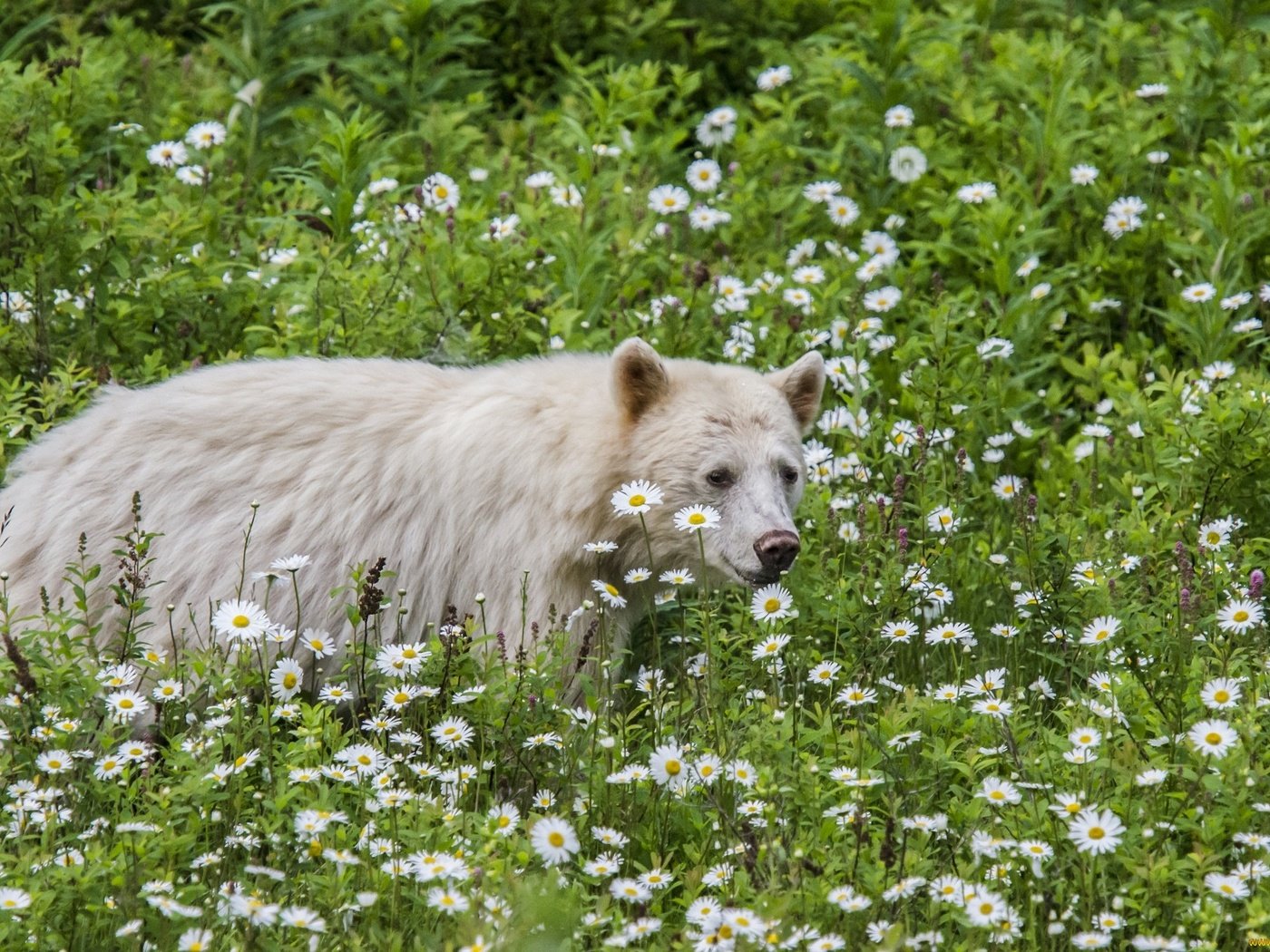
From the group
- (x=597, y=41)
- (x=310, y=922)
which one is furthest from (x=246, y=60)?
(x=310, y=922)

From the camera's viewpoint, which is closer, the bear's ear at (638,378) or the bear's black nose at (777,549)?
the bear's black nose at (777,549)

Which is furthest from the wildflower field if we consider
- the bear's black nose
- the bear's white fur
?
the bear's black nose

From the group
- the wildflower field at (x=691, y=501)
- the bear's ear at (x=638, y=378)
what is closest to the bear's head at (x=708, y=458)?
the bear's ear at (x=638, y=378)

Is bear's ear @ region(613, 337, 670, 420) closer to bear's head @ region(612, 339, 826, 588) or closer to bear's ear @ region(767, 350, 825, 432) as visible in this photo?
bear's head @ region(612, 339, 826, 588)

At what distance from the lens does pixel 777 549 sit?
5.27 metres

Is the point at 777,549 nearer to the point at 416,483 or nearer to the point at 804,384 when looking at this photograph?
the point at 804,384

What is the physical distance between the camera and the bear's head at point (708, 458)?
5469mm

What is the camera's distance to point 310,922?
3.32 m

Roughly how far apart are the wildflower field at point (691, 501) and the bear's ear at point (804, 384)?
355mm

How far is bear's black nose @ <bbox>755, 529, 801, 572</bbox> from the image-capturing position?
5270 mm

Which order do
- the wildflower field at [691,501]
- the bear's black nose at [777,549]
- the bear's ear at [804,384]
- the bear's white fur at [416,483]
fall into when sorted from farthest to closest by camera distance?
the bear's ear at [804,384] → the bear's white fur at [416,483] → the bear's black nose at [777,549] → the wildflower field at [691,501]

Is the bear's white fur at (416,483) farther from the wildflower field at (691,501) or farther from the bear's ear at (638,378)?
the wildflower field at (691,501)

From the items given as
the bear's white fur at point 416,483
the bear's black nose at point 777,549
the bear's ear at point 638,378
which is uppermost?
the bear's ear at point 638,378

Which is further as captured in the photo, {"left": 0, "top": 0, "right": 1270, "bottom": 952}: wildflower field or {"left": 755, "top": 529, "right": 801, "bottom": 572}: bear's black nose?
{"left": 755, "top": 529, "right": 801, "bottom": 572}: bear's black nose
